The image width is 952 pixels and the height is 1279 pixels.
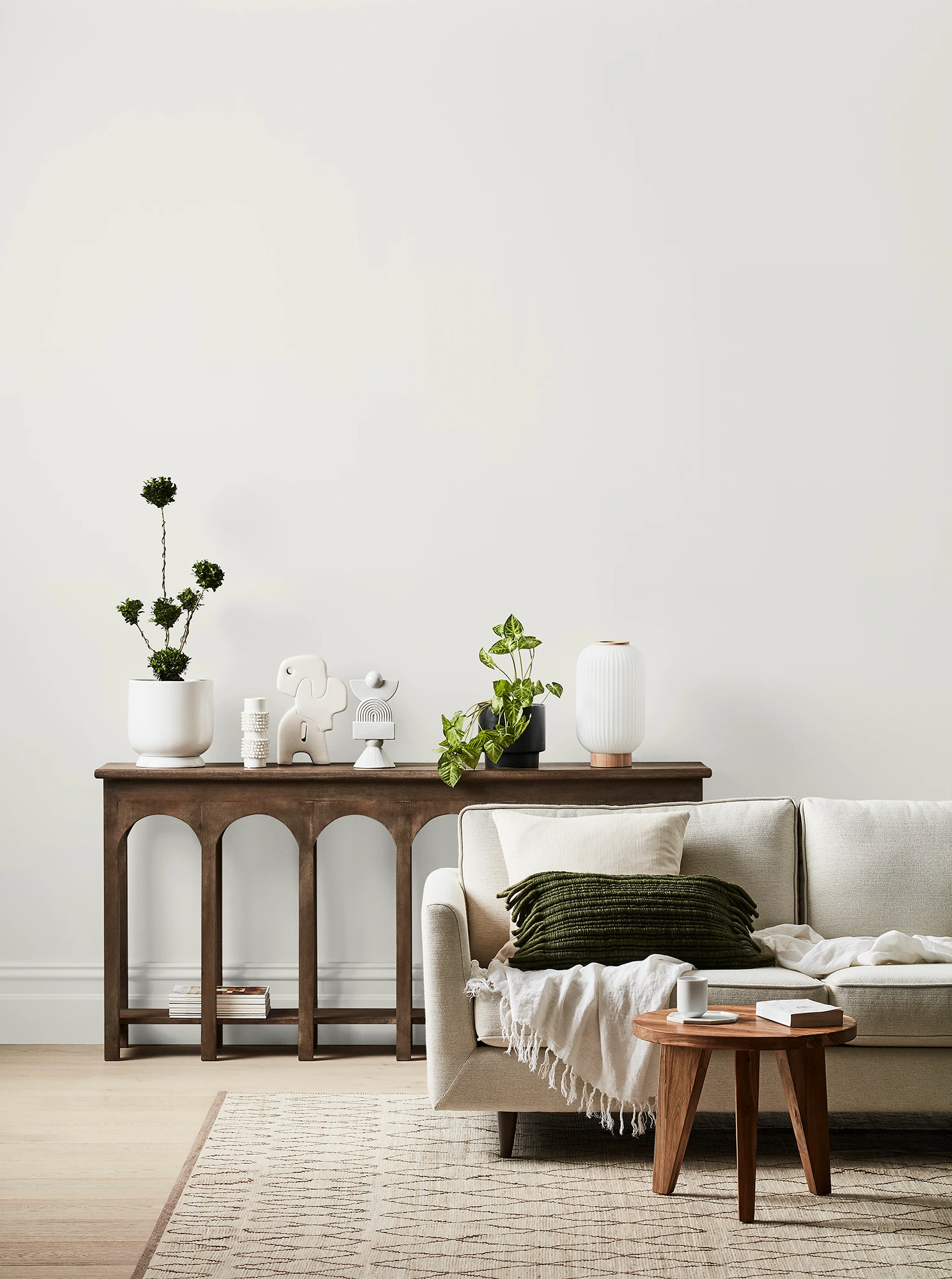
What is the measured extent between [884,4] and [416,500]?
7.35ft

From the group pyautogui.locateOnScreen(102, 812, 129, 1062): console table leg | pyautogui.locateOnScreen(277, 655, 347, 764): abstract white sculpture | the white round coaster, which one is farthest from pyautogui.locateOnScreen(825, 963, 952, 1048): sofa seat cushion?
pyautogui.locateOnScreen(102, 812, 129, 1062): console table leg

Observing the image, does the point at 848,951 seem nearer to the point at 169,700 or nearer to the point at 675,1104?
the point at 675,1104

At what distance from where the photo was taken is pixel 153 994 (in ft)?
13.0

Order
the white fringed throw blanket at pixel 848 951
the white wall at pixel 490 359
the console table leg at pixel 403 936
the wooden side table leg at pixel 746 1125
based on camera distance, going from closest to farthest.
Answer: the wooden side table leg at pixel 746 1125 → the white fringed throw blanket at pixel 848 951 → the console table leg at pixel 403 936 → the white wall at pixel 490 359

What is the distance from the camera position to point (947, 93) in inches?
159

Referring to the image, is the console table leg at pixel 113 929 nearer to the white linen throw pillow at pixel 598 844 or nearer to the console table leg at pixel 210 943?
the console table leg at pixel 210 943

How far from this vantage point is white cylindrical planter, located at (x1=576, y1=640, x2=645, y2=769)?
372 cm

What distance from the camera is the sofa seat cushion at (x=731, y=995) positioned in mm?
2721

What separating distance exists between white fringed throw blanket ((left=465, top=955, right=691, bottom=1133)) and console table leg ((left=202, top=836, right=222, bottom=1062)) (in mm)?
1257

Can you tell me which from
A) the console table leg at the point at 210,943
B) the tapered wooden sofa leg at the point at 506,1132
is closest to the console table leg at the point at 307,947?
the console table leg at the point at 210,943

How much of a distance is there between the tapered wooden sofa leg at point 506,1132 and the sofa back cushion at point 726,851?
1.82ft

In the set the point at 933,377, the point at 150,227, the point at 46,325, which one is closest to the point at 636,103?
the point at 933,377

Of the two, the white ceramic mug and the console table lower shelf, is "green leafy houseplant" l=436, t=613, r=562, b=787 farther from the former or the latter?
the white ceramic mug

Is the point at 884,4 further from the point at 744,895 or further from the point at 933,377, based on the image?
the point at 744,895
